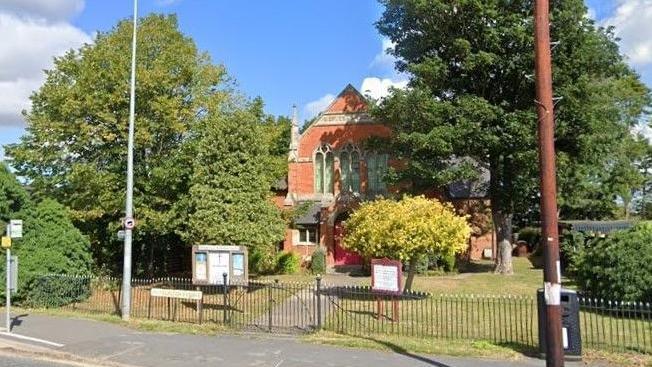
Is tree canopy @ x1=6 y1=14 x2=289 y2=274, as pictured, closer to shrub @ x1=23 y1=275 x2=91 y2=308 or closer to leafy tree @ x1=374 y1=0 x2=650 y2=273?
shrub @ x1=23 y1=275 x2=91 y2=308

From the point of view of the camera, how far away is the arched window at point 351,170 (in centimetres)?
3519

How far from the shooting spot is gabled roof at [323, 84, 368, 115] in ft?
115

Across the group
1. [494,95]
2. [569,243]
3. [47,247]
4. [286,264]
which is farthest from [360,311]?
[569,243]

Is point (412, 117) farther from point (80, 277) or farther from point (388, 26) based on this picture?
point (80, 277)

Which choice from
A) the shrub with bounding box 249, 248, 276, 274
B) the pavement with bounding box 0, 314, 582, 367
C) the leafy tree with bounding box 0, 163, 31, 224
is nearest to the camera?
the pavement with bounding box 0, 314, 582, 367

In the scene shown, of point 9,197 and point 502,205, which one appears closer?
point 9,197

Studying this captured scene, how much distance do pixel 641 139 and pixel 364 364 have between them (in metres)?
50.3

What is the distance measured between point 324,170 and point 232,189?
1308 centimetres

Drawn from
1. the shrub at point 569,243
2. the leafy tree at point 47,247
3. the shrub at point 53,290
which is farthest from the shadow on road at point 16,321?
the shrub at point 569,243

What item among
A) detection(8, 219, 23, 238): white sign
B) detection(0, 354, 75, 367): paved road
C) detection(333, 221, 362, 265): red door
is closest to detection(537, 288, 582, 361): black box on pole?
detection(0, 354, 75, 367): paved road

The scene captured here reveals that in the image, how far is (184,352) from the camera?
13.4 m

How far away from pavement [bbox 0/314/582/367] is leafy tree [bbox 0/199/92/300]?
16.3 ft

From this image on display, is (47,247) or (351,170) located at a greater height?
(351,170)

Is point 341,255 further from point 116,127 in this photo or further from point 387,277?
point 387,277
